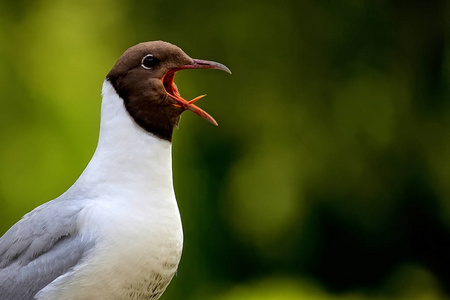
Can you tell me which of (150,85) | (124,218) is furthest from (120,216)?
(150,85)

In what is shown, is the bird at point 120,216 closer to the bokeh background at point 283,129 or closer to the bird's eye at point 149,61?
the bird's eye at point 149,61

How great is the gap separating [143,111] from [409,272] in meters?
2.35

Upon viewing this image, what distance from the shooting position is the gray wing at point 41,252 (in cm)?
175

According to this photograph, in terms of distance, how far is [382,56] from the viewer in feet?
13.0

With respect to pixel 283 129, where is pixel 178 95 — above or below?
above

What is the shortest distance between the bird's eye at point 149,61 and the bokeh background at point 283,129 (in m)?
1.72

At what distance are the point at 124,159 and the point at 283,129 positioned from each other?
2084mm

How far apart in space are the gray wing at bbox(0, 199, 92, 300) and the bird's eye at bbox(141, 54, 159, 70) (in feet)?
1.11

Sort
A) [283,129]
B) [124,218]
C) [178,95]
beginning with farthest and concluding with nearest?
1. [283,129]
2. [178,95]
3. [124,218]

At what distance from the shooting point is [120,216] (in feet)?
5.75

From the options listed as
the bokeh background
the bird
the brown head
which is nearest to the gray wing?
the bird

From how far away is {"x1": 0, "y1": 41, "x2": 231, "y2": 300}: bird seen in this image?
1727 mm

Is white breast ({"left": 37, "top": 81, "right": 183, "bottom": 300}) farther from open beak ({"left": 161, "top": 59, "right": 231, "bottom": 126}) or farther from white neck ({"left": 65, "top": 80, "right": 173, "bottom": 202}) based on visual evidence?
open beak ({"left": 161, "top": 59, "right": 231, "bottom": 126})

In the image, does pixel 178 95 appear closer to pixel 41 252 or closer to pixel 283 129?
pixel 41 252
